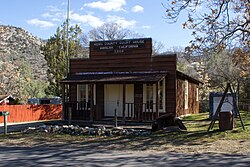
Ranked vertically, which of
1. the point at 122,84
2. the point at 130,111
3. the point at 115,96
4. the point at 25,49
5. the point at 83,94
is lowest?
the point at 130,111

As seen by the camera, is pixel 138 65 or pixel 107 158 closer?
pixel 107 158

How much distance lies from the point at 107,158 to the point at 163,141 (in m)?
3.81

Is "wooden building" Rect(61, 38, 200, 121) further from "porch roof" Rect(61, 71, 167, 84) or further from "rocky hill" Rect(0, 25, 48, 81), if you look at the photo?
"rocky hill" Rect(0, 25, 48, 81)

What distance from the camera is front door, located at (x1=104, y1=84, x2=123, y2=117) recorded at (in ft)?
71.5

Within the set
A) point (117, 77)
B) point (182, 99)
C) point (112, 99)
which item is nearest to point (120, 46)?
point (117, 77)

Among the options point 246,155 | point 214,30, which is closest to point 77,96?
point 214,30

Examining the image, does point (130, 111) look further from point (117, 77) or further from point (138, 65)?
point (138, 65)

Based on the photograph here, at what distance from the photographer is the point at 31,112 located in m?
29.5

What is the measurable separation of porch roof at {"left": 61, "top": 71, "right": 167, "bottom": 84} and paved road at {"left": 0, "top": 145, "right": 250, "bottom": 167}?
24.5 feet

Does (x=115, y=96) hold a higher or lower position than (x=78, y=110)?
higher

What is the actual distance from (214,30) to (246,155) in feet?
22.5

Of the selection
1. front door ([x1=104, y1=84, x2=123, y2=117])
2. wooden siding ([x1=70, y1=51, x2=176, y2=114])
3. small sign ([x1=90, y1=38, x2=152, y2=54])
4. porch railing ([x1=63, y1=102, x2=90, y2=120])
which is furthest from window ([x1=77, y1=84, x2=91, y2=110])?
small sign ([x1=90, y1=38, x2=152, y2=54])

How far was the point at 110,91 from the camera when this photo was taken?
22047 mm

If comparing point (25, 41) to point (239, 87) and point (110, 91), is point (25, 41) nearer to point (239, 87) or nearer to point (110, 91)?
point (239, 87)
